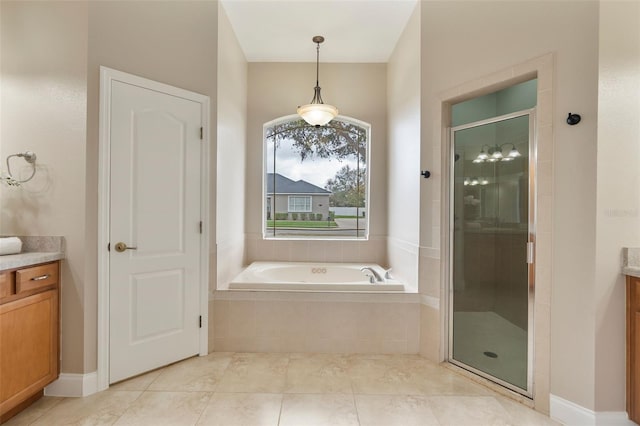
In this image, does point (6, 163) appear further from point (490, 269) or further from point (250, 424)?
point (490, 269)

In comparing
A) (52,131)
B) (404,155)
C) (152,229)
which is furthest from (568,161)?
(52,131)

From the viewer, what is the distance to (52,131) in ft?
6.78

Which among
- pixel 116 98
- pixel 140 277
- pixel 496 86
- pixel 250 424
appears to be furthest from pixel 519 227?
pixel 116 98

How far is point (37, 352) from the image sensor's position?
1.90 meters

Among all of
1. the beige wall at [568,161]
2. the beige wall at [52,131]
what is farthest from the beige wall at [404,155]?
the beige wall at [52,131]

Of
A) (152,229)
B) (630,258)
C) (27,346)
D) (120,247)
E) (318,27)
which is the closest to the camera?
(630,258)

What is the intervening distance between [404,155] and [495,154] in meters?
0.92

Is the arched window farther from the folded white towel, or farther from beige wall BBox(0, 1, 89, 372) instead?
the folded white towel

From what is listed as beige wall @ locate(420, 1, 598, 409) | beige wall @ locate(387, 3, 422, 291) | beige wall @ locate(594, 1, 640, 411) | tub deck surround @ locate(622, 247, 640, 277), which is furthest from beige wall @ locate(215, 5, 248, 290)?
tub deck surround @ locate(622, 247, 640, 277)

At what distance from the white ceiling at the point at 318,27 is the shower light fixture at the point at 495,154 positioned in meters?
1.45

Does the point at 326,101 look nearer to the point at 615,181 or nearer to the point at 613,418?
the point at 615,181

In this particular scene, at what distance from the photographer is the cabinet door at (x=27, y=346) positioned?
67.3 inches

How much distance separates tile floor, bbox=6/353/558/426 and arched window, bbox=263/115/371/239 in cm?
170

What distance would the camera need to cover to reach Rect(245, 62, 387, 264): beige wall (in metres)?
3.71
